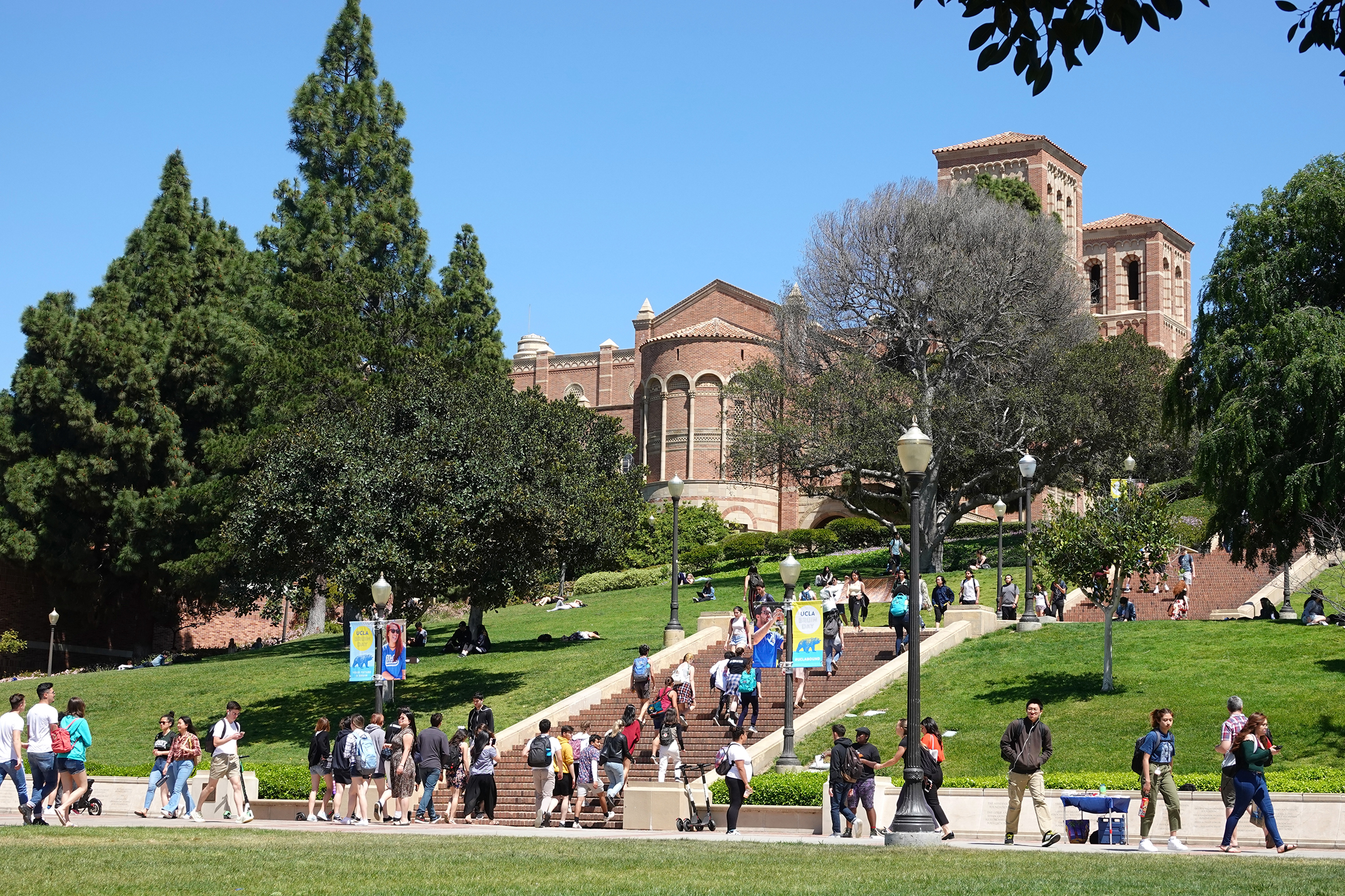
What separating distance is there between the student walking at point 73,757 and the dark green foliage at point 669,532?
3993cm

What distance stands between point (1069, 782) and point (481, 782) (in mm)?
7822

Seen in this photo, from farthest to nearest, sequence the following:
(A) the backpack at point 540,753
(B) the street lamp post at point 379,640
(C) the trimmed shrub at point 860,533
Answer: (C) the trimmed shrub at point 860,533 < (B) the street lamp post at point 379,640 < (A) the backpack at point 540,753

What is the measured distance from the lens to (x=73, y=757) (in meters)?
16.5

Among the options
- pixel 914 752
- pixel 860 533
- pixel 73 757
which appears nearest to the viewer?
pixel 914 752

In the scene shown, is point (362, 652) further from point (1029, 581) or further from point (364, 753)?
point (1029, 581)

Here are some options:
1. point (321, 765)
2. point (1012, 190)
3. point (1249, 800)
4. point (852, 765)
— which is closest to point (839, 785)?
point (852, 765)

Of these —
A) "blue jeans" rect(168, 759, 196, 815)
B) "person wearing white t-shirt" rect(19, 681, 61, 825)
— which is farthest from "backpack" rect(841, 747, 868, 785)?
"person wearing white t-shirt" rect(19, 681, 61, 825)

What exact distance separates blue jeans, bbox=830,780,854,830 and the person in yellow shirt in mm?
4094

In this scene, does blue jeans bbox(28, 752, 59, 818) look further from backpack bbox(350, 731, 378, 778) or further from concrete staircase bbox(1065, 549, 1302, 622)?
concrete staircase bbox(1065, 549, 1302, 622)

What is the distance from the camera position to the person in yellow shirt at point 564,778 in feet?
64.2

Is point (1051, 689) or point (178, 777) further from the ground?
point (1051, 689)

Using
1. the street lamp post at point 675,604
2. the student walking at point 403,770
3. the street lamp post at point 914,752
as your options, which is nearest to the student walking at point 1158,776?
the street lamp post at point 914,752

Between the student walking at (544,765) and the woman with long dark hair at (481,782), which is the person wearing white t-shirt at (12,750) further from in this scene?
the student walking at (544,765)

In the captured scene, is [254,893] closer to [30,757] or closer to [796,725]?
[30,757]
